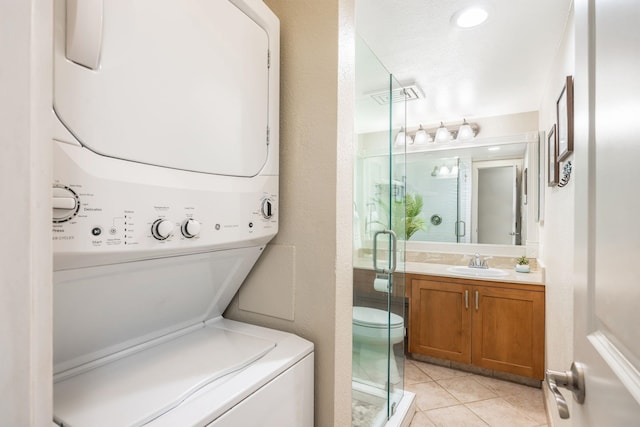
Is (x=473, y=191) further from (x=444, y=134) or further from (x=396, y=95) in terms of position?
(x=396, y=95)

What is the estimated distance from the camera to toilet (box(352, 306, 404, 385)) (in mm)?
1638

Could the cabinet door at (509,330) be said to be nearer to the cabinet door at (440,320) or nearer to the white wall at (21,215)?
the cabinet door at (440,320)

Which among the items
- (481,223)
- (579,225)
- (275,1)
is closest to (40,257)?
(579,225)

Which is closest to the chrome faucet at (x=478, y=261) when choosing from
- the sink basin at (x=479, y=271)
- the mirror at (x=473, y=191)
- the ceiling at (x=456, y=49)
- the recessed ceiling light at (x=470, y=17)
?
the sink basin at (x=479, y=271)

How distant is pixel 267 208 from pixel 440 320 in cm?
229

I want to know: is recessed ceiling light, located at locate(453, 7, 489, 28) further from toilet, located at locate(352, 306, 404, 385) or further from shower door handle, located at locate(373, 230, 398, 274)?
toilet, located at locate(352, 306, 404, 385)

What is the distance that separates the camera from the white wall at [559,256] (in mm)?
1554

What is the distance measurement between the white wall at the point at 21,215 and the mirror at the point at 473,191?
2.60 metres

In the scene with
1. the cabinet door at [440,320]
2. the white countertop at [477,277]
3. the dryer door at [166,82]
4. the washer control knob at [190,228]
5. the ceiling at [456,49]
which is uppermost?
the ceiling at [456,49]

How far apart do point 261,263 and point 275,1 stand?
995 mm

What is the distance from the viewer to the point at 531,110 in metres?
2.99

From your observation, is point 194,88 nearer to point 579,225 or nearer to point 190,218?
point 190,218

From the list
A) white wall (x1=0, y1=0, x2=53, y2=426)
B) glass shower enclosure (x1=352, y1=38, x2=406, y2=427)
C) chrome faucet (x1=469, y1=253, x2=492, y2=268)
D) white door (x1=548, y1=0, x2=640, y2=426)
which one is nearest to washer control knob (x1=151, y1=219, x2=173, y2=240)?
white wall (x1=0, y1=0, x2=53, y2=426)

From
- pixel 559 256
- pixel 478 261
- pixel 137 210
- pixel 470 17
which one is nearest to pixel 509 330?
pixel 478 261
